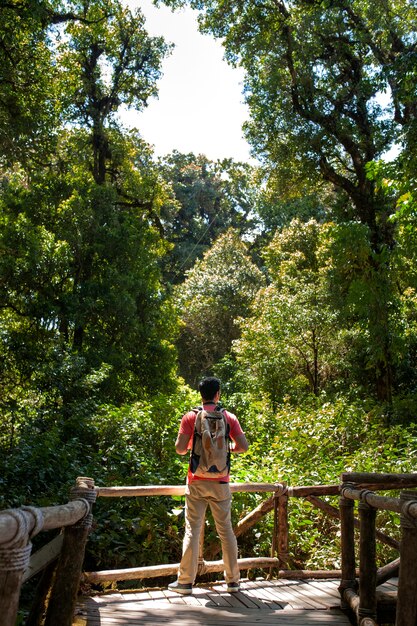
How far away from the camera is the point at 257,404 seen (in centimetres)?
1491

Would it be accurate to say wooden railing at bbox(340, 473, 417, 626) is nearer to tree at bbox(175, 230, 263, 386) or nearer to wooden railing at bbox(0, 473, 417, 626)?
wooden railing at bbox(0, 473, 417, 626)

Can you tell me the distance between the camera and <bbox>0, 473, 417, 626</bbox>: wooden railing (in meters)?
2.29

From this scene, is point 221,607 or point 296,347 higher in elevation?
point 296,347

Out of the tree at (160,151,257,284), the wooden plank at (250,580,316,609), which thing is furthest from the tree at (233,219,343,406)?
the tree at (160,151,257,284)

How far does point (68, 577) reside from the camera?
3.59 m

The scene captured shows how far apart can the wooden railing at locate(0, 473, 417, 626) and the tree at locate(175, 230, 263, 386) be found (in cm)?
2256

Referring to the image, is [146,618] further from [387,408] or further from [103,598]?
[387,408]

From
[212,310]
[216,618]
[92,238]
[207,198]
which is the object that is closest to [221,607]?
[216,618]

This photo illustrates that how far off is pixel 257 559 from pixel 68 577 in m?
2.90

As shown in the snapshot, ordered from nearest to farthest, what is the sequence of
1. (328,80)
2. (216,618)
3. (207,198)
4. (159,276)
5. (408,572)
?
1. (408,572)
2. (216,618)
3. (328,80)
4. (159,276)
5. (207,198)

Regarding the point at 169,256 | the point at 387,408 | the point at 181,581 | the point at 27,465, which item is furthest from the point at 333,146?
the point at 169,256

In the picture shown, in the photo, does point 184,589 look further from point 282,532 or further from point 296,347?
point 296,347

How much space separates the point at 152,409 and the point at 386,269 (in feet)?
23.8

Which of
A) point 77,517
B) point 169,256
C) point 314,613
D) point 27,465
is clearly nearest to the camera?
point 77,517
